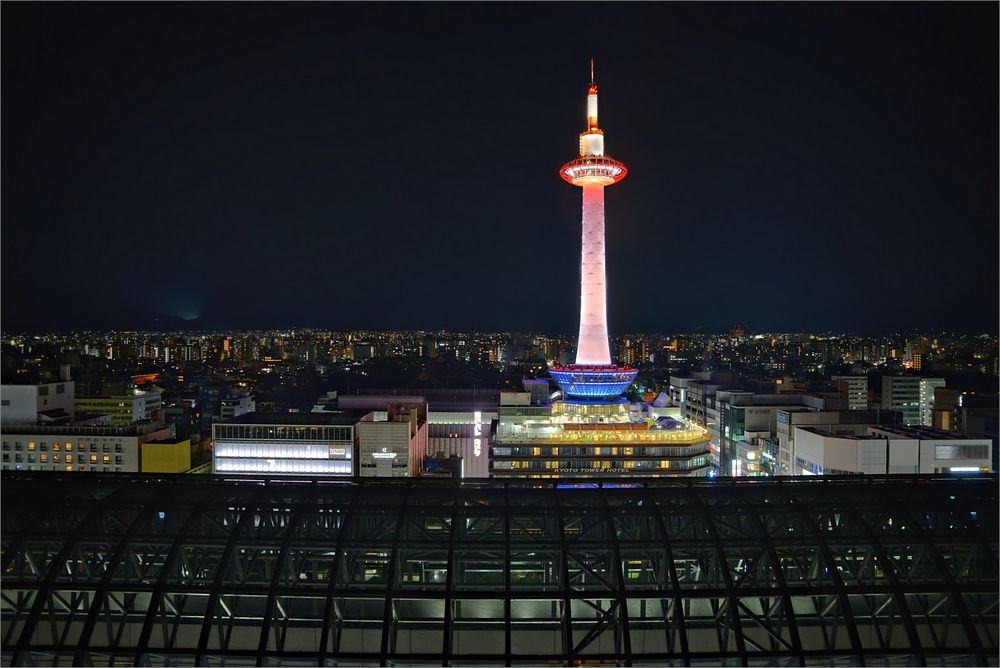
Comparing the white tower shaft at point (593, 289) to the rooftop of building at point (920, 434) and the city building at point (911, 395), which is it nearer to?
the rooftop of building at point (920, 434)

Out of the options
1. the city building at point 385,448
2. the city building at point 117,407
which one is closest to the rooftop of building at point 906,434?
the city building at point 385,448

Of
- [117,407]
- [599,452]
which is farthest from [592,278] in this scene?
[117,407]

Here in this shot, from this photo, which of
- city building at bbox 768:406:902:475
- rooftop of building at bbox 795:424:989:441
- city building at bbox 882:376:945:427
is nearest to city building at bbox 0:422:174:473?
city building at bbox 768:406:902:475

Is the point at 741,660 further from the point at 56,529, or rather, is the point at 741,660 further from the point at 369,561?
the point at 56,529

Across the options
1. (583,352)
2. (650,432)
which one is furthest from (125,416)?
(650,432)

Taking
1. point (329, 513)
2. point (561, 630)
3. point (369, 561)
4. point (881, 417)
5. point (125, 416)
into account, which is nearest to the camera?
point (561, 630)
